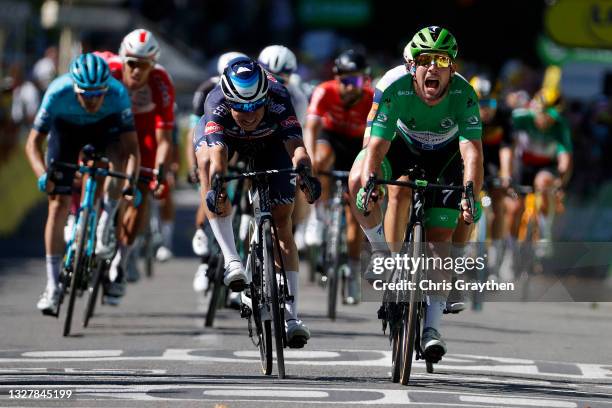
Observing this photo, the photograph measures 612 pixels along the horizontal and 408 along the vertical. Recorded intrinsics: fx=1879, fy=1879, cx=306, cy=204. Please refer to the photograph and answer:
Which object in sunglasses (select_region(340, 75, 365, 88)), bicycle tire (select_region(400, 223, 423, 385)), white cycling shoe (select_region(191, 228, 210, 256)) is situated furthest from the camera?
sunglasses (select_region(340, 75, 365, 88))

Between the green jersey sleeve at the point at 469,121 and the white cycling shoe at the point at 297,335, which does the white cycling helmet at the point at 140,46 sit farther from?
the white cycling shoe at the point at 297,335

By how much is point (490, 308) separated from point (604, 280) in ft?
9.70

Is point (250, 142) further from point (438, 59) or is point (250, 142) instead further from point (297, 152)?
point (438, 59)

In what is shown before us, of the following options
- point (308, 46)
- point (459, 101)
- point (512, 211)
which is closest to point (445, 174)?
point (459, 101)

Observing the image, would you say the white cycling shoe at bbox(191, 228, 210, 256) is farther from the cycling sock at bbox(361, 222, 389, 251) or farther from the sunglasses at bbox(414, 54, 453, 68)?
the sunglasses at bbox(414, 54, 453, 68)

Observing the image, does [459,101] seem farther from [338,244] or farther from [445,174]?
[338,244]

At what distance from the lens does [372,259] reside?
11719 millimetres

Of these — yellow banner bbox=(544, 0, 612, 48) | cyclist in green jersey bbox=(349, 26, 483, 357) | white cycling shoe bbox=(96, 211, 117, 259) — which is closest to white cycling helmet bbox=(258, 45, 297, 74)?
white cycling shoe bbox=(96, 211, 117, 259)

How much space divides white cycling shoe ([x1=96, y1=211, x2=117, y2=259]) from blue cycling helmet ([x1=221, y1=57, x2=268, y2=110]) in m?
3.36

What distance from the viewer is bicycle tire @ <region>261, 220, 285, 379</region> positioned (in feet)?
35.5

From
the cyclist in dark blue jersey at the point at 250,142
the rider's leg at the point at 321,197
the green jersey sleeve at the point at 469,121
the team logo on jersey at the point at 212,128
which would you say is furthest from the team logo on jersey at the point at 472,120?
the rider's leg at the point at 321,197

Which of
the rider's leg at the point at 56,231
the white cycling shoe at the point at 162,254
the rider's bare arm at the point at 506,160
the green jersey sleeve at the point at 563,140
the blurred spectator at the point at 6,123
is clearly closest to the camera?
the rider's leg at the point at 56,231

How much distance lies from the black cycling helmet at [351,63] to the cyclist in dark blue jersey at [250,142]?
425 cm

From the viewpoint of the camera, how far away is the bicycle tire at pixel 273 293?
10.8 m
